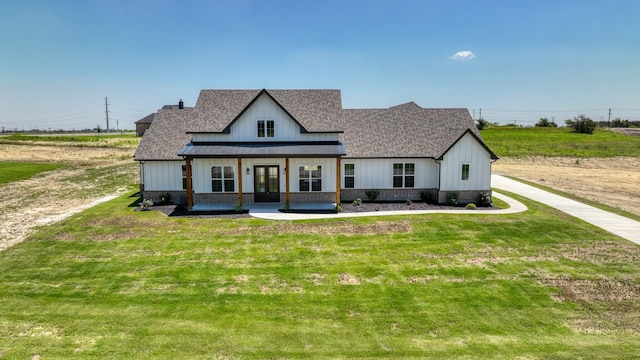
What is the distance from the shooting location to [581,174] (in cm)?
4234

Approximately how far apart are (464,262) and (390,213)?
7183 mm

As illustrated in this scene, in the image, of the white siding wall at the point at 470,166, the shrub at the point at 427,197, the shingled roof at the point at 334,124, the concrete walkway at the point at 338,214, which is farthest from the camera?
the shrub at the point at 427,197

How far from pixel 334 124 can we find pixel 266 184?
5862 millimetres

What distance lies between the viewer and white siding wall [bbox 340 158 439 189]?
84.1ft

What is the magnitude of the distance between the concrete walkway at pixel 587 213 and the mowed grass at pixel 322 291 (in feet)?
3.72

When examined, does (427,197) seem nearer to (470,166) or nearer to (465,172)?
(465,172)

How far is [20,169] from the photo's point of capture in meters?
41.0

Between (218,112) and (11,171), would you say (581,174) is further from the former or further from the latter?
(11,171)

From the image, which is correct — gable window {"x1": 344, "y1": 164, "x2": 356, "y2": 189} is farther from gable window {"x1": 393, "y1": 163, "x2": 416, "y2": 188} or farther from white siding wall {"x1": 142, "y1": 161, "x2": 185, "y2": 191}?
white siding wall {"x1": 142, "y1": 161, "x2": 185, "y2": 191}

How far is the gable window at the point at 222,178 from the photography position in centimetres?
2383

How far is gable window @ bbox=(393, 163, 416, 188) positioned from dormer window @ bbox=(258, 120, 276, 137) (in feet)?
27.8

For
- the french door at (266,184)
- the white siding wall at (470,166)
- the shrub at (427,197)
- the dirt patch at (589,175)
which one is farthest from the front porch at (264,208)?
the dirt patch at (589,175)

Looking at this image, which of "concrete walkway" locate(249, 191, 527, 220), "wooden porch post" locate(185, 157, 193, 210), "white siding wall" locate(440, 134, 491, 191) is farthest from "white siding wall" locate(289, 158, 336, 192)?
"white siding wall" locate(440, 134, 491, 191)

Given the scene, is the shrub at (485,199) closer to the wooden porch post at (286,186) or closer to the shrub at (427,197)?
the shrub at (427,197)
